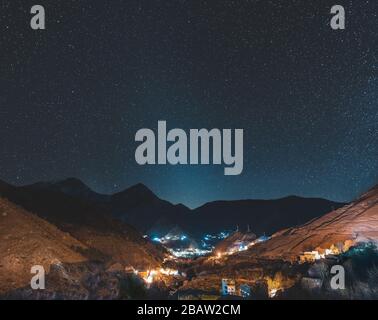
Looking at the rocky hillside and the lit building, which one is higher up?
the rocky hillside

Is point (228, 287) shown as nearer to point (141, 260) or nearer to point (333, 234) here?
point (141, 260)

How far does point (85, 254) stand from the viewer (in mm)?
65312

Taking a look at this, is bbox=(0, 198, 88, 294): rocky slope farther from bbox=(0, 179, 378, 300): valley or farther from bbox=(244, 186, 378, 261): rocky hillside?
bbox=(244, 186, 378, 261): rocky hillside

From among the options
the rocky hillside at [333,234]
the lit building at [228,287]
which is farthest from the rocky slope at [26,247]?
the rocky hillside at [333,234]

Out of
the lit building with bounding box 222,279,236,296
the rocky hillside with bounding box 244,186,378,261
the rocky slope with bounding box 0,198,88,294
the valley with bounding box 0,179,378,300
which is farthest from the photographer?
the rocky hillside with bounding box 244,186,378,261

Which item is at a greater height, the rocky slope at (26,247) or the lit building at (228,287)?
the rocky slope at (26,247)

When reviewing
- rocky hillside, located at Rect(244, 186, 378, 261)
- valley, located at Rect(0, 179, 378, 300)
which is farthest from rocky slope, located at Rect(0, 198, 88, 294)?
rocky hillside, located at Rect(244, 186, 378, 261)

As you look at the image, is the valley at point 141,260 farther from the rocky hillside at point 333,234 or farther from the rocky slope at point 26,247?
the rocky hillside at point 333,234

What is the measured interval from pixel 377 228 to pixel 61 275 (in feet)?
163

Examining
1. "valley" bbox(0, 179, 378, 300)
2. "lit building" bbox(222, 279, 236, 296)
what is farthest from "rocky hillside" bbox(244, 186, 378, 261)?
"lit building" bbox(222, 279, 236, 296)

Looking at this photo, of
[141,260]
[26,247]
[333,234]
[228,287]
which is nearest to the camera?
[26,247]

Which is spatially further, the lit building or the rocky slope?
the lit building

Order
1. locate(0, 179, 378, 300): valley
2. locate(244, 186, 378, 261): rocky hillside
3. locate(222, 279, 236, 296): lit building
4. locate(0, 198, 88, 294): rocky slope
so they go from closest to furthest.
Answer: locate(0, 198, 88, 294): rocky slope, locate(0, 179, 378, 300): valley, locate(222, 279, 236, 296): lit building, locate(244, 186, 378, 261): rocky hillside

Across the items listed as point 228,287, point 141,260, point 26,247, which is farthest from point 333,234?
point 26,247
